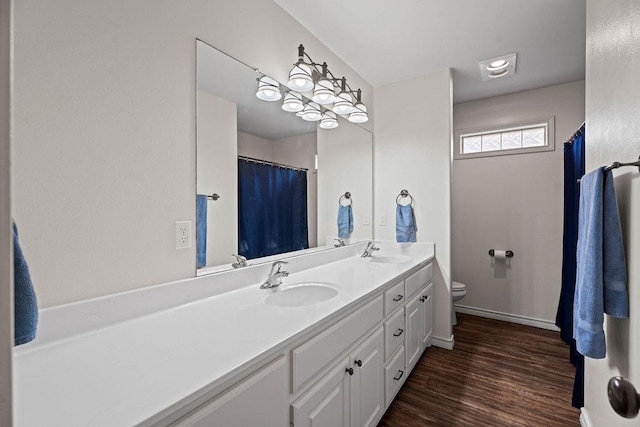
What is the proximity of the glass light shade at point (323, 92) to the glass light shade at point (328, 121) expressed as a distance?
18 centimetres

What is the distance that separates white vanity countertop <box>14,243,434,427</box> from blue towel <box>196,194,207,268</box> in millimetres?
94

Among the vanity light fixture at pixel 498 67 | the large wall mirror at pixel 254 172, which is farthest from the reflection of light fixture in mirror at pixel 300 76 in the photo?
the vanity light fixture at pixel 498 67

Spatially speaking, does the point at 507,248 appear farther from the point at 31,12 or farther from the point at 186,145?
the point at 31,12

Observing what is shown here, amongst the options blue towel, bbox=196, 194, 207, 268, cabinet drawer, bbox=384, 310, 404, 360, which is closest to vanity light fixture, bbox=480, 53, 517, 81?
cabinet drawer, bbox=384, 310, 404, 360

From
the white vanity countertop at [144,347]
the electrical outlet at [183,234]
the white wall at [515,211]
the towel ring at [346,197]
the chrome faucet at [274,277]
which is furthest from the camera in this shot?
the white wall at [515,211]

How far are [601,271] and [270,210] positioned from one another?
1444 millimetres

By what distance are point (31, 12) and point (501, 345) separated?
343 centimetres

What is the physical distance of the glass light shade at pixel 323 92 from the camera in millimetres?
1888

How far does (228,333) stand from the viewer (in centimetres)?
90

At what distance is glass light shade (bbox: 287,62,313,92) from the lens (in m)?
1.68

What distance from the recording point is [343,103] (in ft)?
7.00

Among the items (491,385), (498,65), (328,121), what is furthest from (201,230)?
(498,65)

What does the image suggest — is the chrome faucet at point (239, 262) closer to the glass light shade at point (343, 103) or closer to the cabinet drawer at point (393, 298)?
the cabinet drawer at point (393, 298)

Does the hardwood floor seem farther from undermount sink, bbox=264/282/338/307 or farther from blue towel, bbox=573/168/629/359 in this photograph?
blue towel, bbox=573/168/629/359
